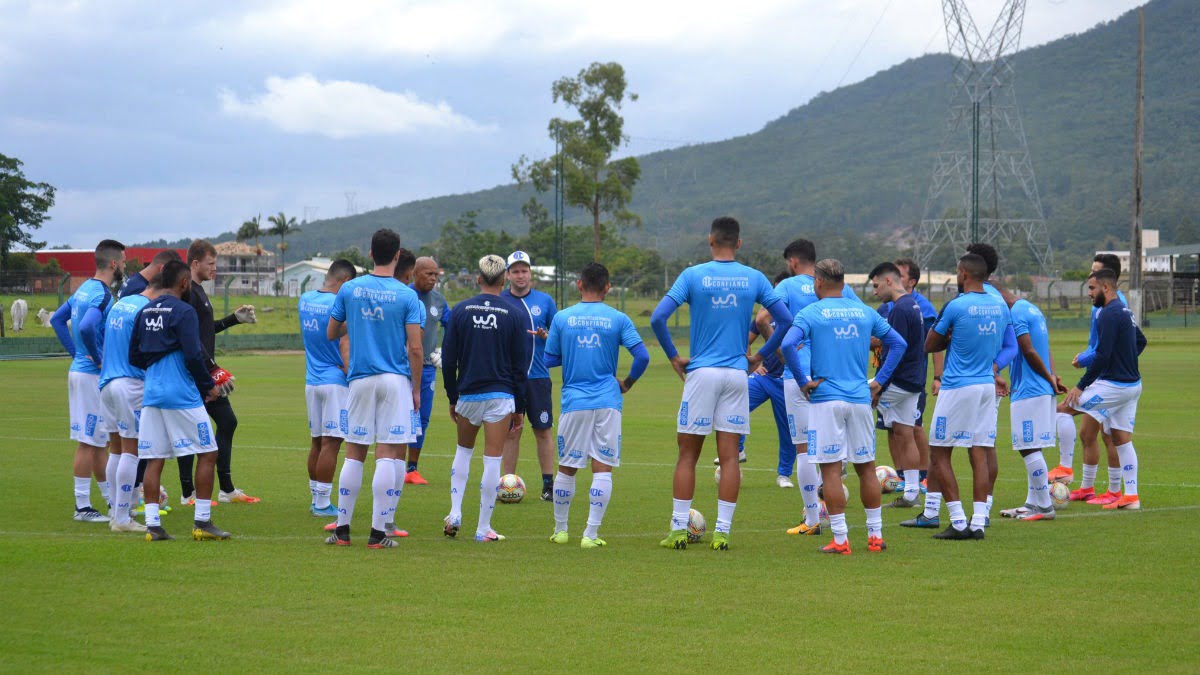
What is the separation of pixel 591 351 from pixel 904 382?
377 centimetres

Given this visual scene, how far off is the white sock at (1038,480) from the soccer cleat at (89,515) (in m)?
9.00

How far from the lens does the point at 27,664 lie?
20.0 feet

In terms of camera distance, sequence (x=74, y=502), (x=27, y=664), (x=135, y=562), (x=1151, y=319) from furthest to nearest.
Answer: (x=1151, y=319) < (x=74, y=502) < (x=135, y=562) < (x=27, y=664)

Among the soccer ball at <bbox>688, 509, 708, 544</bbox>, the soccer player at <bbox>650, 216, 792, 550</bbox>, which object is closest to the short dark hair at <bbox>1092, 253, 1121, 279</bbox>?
the soccer player at <bbox>650, 216, 792, 550</bbox>

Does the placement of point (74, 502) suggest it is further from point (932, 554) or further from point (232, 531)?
point (932, 554)

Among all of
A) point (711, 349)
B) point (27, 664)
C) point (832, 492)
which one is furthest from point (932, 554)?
point (27, 664)

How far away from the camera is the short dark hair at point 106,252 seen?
11.4m

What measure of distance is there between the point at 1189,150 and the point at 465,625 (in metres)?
214

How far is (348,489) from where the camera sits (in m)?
9.92

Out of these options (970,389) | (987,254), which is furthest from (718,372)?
(987,254)

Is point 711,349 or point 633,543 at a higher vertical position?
point 711,349

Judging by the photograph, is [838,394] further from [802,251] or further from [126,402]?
[126,402]

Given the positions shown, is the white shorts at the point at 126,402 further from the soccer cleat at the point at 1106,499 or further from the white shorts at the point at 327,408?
the soccer cleat at the point at 1106,499

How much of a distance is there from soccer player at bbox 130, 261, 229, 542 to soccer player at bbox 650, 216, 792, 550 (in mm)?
3984
